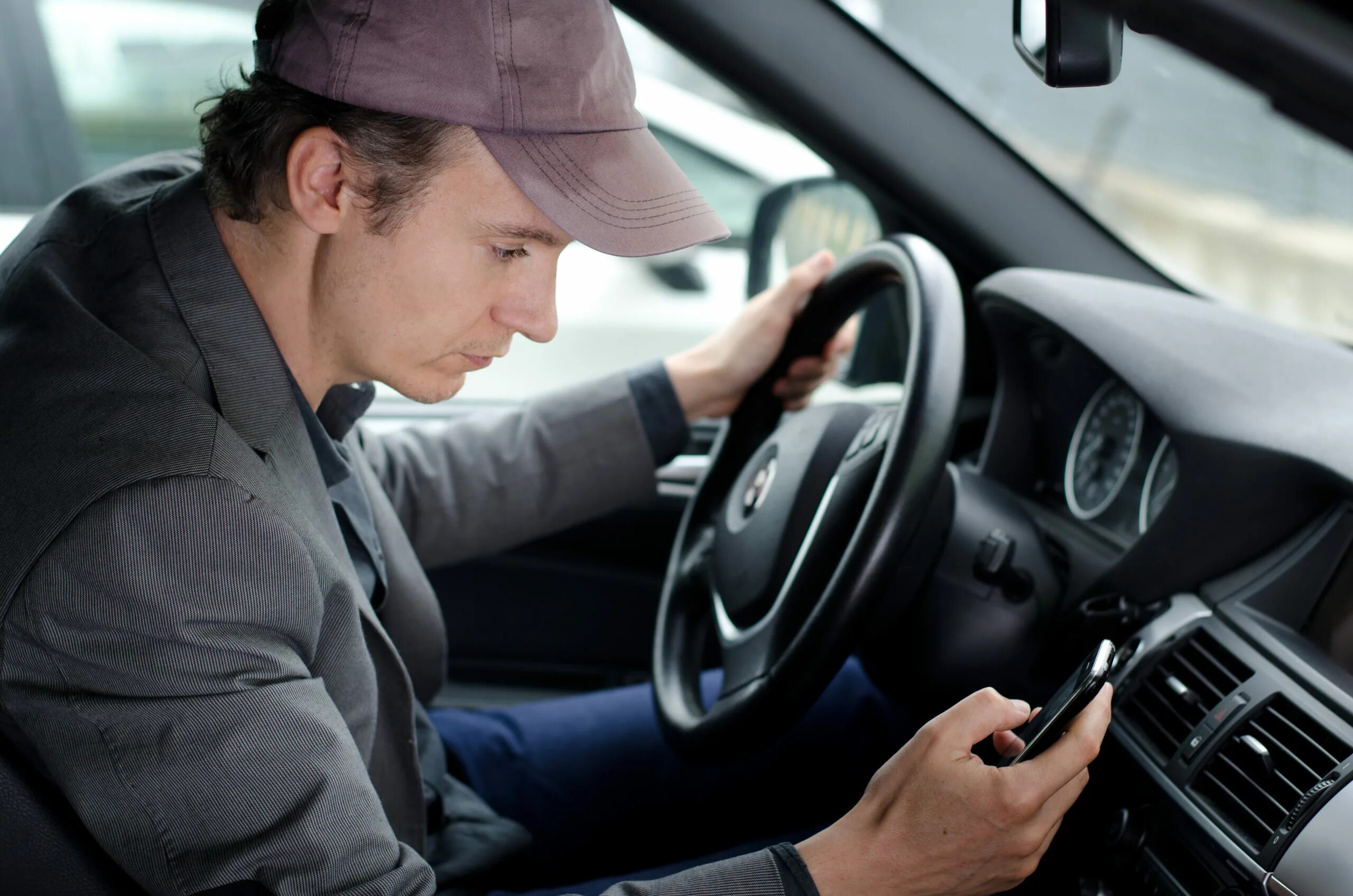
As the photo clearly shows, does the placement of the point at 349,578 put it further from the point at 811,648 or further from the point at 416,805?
the point at 811,648

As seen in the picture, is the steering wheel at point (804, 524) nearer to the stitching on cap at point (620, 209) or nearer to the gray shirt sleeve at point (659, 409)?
the gray shirt sleeve at point (659, 409)

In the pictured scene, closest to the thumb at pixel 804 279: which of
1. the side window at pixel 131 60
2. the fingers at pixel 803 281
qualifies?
the fingers at pixel 803 281

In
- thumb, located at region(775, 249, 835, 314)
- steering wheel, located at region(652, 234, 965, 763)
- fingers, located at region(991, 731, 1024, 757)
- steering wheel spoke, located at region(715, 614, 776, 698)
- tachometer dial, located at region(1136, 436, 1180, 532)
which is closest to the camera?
fingers, located at region(991, 731, 1024, 757)

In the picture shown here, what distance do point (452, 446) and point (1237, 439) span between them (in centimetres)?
97

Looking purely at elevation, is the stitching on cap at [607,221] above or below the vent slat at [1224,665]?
above

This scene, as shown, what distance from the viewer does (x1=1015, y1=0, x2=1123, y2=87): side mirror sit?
28.7 inches

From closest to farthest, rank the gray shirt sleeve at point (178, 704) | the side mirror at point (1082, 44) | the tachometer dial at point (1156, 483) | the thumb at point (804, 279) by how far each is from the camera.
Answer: the side mirror at point (1082, 44)
the gray shirt sleeve at point (178, 704)
the tachometer dial at point (1156, 483)
the thumb at point (804, 279)

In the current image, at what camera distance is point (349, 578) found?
3.45ft

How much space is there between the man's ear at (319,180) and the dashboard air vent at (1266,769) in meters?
0.88

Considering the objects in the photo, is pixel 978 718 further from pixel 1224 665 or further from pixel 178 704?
pixel 178 704

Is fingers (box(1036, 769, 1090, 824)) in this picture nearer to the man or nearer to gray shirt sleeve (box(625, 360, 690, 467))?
the man

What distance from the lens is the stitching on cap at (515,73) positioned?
93 centimetres

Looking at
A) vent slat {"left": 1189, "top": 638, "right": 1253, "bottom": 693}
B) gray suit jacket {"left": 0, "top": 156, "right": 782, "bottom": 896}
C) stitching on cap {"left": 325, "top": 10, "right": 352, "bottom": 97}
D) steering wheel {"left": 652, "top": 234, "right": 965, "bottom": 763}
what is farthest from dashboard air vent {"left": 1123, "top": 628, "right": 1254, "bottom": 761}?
stitching on cap {"left": 325, "top": 10, "right": 352, "bottom": 97}

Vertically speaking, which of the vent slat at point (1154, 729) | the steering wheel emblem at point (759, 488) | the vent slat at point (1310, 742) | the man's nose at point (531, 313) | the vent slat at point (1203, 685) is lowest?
the vent slat at point (1154, 729)
